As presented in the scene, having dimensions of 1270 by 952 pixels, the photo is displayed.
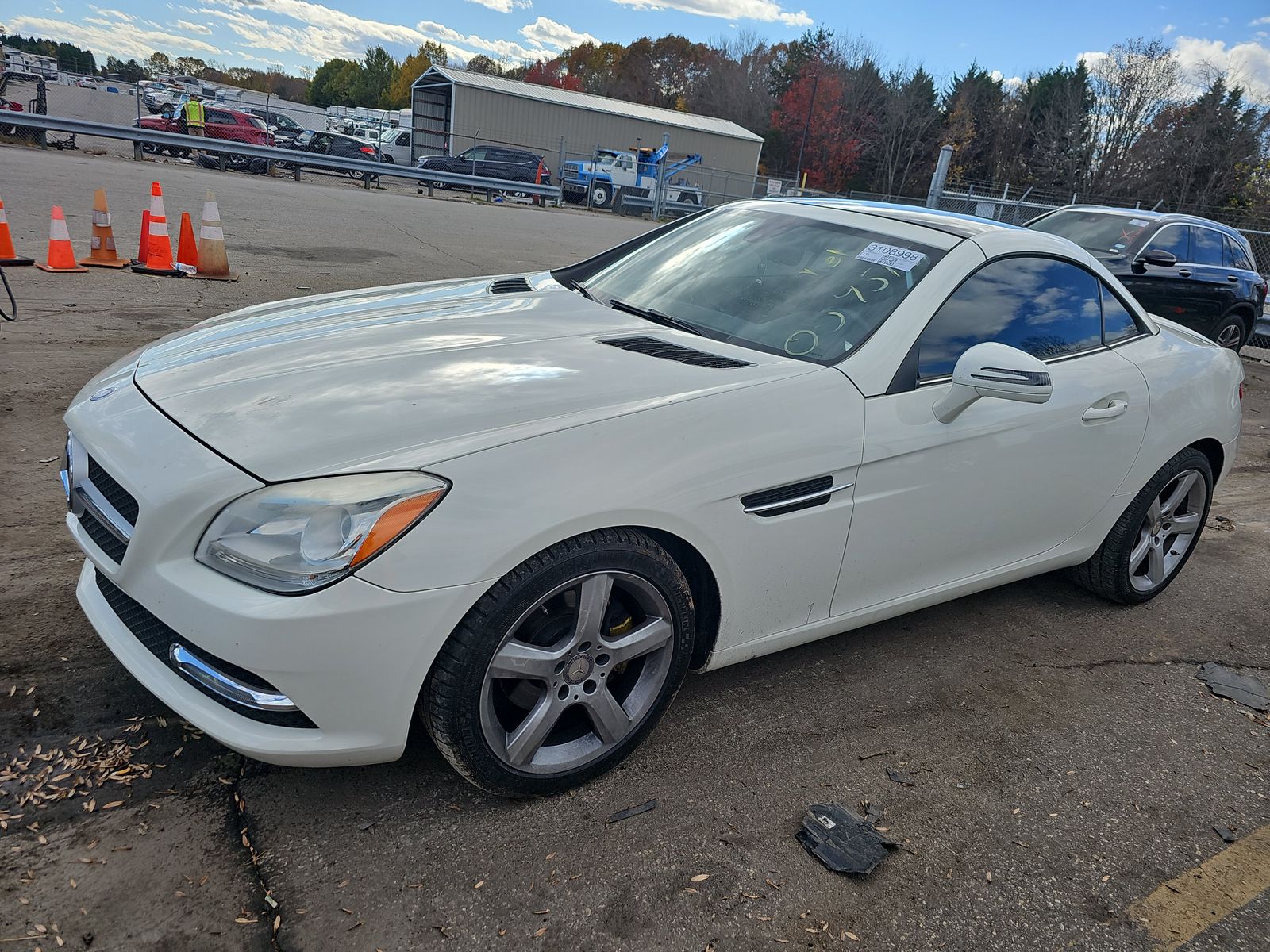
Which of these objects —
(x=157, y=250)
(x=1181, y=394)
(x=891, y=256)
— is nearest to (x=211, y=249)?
(x=157, y=250)

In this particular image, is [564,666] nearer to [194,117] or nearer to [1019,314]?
[1019,314]

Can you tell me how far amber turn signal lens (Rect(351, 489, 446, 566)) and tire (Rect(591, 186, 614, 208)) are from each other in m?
30.2

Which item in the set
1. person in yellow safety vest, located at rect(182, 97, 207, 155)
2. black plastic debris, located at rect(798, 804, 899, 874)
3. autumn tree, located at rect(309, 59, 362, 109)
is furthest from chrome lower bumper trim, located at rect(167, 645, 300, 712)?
autumn tree, located at rect(309, 59, 362, 109)

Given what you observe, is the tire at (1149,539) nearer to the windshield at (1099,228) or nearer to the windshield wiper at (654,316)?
the windshield wiper at (654,316)

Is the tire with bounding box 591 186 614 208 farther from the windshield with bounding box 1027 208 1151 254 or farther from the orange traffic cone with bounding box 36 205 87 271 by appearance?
the orange traffic cone with bounding box 36 205 87 271

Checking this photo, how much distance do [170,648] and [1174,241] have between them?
35.9 ft

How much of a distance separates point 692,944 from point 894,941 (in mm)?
488

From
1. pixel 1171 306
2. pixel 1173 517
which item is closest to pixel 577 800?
→ pixel 1173 517

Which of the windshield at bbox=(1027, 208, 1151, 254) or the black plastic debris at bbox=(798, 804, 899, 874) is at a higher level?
the windshield at bbox=(1027, 208, 1151, 254)

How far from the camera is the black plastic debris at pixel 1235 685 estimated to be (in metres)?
3.39

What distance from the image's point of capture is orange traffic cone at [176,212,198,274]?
850 cm

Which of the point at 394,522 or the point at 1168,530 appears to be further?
the point at 1168,530

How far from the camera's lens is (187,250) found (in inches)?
336

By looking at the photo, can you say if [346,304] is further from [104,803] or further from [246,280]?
[246,280]
